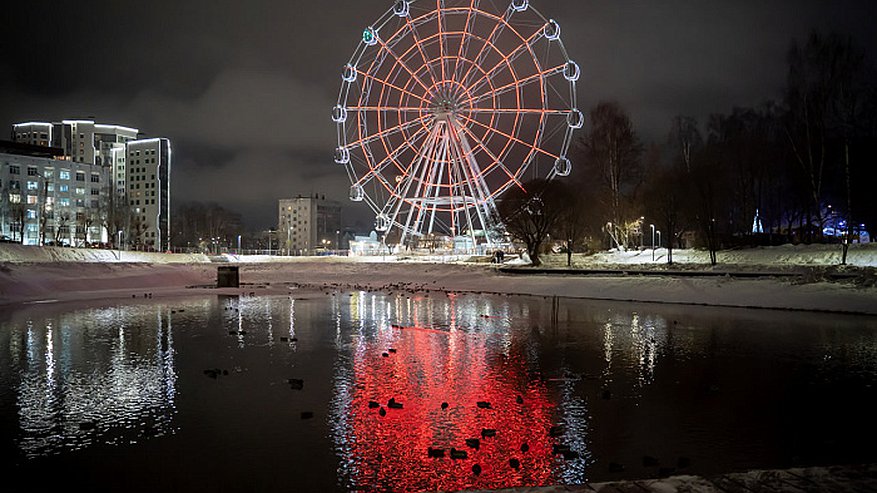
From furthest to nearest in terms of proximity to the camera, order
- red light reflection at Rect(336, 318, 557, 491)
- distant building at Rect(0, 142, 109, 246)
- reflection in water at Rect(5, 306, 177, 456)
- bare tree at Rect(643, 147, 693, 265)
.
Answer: distant building at Rect(0, 142, 109, 246) → bare tree at Rect(643, 147, 693, 265) → reflection in water at Rect(5, 306, 177, 456) → red light reflection at Rect(336, 318, 557, 491)

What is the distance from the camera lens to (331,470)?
7.11 metres

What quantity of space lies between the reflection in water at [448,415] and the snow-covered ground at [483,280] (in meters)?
17.9

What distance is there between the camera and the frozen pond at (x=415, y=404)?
7.17 m

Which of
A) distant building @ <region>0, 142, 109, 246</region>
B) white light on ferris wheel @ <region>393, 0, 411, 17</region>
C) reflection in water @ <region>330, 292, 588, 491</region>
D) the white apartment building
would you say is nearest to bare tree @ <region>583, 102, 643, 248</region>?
white light on ferris wheel @ <region>393, 0, 411, 17</region>

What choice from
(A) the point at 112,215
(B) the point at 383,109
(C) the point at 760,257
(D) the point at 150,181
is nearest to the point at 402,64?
(B) the point at 383,109

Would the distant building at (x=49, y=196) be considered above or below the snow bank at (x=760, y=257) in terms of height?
above

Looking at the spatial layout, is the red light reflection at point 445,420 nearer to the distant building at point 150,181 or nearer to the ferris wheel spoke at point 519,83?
the ferris wheel spoke at point 519,83

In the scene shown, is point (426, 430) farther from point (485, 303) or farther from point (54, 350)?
point (485, 303)

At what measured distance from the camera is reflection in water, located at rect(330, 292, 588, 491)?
7004mm

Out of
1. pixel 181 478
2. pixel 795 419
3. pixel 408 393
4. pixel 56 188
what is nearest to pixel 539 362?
pixel 408 393

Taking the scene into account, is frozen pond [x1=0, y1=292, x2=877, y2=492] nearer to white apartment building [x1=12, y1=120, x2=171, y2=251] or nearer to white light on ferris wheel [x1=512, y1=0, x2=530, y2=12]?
white light on ferris wheel [x1=512, y1=0, x2=530, y2=12]

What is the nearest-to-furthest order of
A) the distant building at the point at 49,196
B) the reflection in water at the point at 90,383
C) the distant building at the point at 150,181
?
the reflection in water at the point at 90,383
the distant building at the point at 49,196
the distant building at the point at 150,181

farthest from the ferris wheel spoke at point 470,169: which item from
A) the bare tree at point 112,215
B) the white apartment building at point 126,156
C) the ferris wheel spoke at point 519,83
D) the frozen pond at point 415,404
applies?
the white apartment building at point 126,156

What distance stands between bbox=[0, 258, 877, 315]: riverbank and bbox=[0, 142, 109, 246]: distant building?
2456 inches
